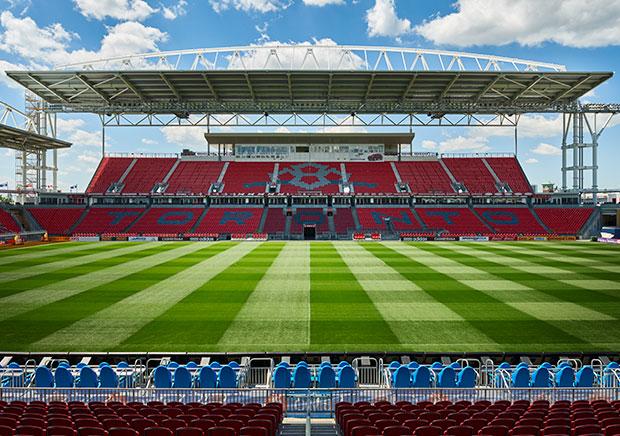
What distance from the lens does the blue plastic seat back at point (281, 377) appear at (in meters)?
Answer: 10.1

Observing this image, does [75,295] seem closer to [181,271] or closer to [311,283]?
[181,271]

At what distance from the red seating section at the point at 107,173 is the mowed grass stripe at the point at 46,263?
93.9 ft

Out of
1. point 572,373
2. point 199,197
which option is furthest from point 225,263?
point 199,197

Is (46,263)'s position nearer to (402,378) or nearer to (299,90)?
(402,378)

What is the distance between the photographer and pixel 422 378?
1002 centimetres

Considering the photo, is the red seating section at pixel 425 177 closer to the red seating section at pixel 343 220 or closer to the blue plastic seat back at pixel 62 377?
the red seating section at pixel 343 220

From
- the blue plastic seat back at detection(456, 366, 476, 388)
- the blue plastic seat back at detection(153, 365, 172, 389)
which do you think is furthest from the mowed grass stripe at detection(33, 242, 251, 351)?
the blue plastic seat back at detection(456, 366, 476, 388)

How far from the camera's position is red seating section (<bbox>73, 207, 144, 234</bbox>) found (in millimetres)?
56469

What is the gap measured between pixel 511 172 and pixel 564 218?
12530 mm

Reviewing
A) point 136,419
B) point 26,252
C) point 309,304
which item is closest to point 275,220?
point 26,252

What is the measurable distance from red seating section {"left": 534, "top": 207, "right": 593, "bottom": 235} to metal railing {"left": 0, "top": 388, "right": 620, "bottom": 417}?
54.7 meters

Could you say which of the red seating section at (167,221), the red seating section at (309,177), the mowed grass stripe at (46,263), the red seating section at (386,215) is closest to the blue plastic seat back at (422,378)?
the mowed grass stripe at (46,263)

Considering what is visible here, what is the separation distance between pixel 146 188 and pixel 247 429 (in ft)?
212

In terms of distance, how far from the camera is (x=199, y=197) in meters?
64.1
